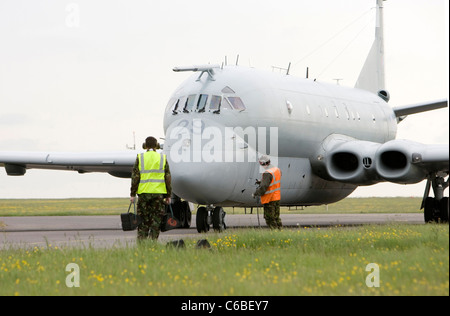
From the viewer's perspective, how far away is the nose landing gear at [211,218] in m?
20.0

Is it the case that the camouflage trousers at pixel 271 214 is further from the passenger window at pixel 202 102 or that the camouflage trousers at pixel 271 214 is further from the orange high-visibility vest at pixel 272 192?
the passenger window at pixel 202 102

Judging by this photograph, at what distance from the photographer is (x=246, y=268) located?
10.2 meters

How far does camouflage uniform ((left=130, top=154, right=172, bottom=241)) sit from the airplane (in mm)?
3411

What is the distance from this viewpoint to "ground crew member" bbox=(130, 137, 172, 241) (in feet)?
48.1

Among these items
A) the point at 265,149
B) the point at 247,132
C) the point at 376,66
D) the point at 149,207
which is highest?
the point at 376,66

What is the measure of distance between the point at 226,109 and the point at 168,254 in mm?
8799

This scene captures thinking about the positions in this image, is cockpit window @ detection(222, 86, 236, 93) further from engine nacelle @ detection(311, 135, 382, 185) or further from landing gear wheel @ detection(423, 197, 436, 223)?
landing gear wheel @ detection(423, 197, 436, 223)

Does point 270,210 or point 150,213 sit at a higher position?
point 150,213
